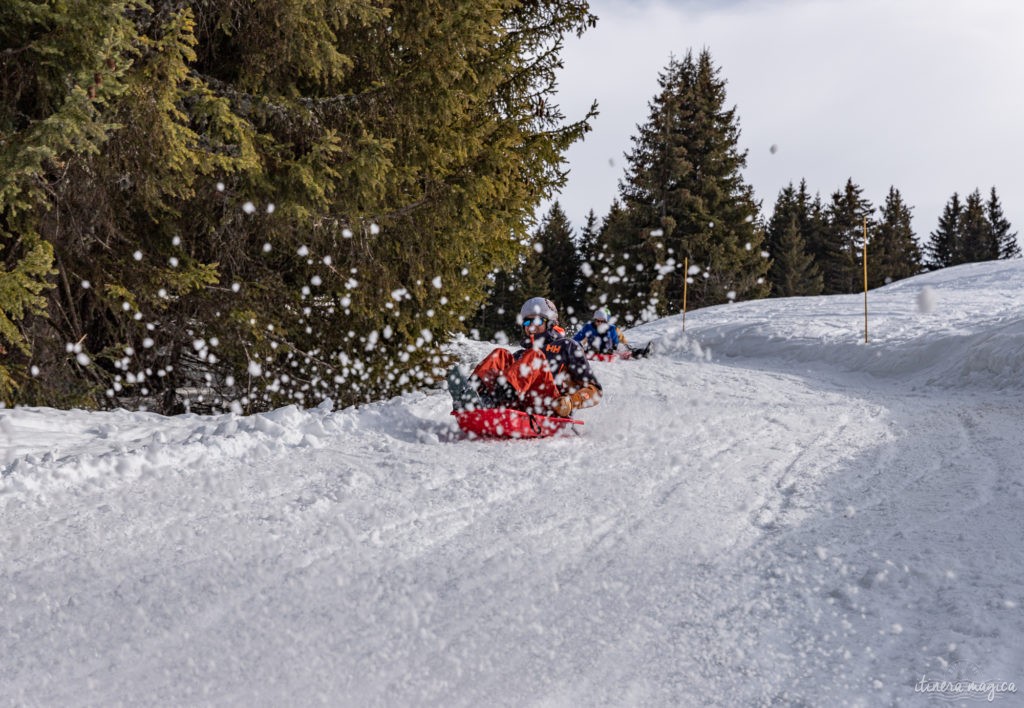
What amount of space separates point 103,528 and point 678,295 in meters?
28.4

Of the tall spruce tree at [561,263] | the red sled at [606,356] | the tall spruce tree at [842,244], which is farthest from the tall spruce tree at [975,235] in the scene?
the red sled at [606,356]

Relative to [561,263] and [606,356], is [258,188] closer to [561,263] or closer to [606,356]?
[606,356]

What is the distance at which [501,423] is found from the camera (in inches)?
255

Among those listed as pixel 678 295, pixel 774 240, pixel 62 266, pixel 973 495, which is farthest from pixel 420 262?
pixel 774 240

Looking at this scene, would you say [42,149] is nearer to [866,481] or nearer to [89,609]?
[89,609]

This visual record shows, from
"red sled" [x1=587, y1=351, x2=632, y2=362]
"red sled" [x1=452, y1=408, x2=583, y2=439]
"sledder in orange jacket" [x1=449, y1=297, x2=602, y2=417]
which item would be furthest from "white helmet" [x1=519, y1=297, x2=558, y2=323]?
"red sled" [x1=587, y1=351, x2=632, y2=362]

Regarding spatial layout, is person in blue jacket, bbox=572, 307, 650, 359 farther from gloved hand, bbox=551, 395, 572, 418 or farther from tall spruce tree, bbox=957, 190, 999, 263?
tall spruce tree, bbox=957, 190, 999, 263

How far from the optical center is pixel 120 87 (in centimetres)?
584

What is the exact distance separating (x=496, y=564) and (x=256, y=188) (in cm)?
538

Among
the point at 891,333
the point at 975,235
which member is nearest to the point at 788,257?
the point at 975,235

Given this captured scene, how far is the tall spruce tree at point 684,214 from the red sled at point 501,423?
2328 cm

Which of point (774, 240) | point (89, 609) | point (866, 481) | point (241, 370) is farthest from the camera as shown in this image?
point (774, 240)

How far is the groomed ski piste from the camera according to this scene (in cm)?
262

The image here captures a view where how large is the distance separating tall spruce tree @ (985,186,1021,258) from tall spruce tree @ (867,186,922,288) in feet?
22.3
